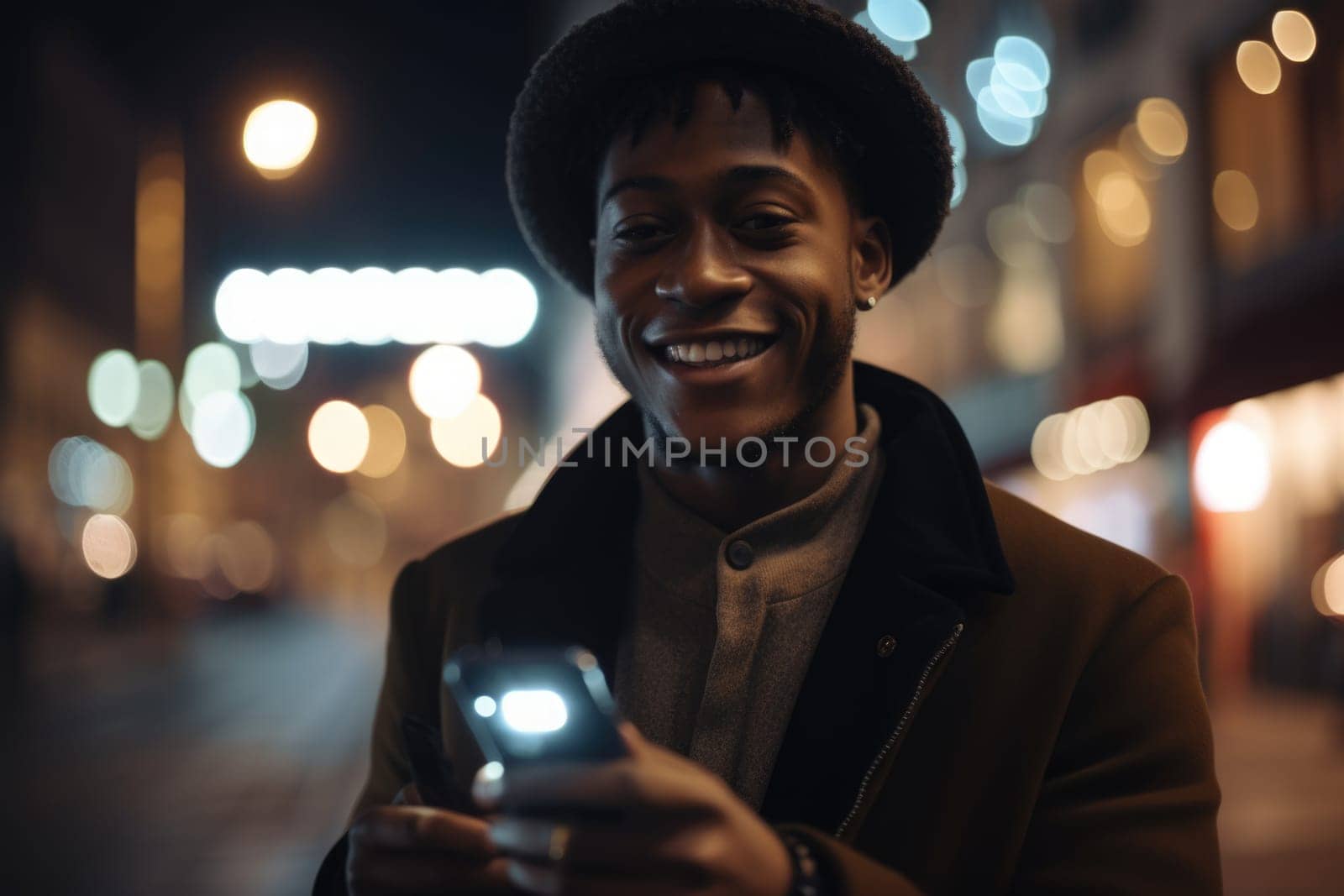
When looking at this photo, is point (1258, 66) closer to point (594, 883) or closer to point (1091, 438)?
point (1091, 438)

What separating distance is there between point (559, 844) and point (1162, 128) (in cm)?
1791

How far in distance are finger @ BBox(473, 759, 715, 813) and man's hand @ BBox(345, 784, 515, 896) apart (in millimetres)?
264

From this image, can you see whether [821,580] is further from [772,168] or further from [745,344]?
[772,168]

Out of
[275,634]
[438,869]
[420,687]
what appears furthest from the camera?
[275,634]

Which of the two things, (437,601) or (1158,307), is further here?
(1158,307)

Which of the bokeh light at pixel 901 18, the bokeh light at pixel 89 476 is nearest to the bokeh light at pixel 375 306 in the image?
the bokeh light at pixel 901 18

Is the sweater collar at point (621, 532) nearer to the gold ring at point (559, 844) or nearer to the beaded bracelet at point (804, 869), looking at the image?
the beaded bracelet at point (804, 869)

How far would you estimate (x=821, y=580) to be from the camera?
219cm

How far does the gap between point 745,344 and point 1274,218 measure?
14.8 m

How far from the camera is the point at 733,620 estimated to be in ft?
6.90

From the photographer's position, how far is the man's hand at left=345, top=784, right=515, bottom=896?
5.24 feet

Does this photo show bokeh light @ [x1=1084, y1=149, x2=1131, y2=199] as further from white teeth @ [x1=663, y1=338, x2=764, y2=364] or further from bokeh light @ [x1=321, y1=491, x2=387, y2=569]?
bokeh light @ [x1=321, y1=491, x2=387, y2=569]

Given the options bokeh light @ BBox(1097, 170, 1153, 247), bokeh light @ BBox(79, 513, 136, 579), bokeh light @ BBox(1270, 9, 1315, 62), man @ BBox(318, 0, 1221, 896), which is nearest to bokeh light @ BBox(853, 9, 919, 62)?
bokeh light @ BBox(1097, 170, 1153, 247)

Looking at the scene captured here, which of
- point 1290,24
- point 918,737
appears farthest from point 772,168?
point 1290,24
